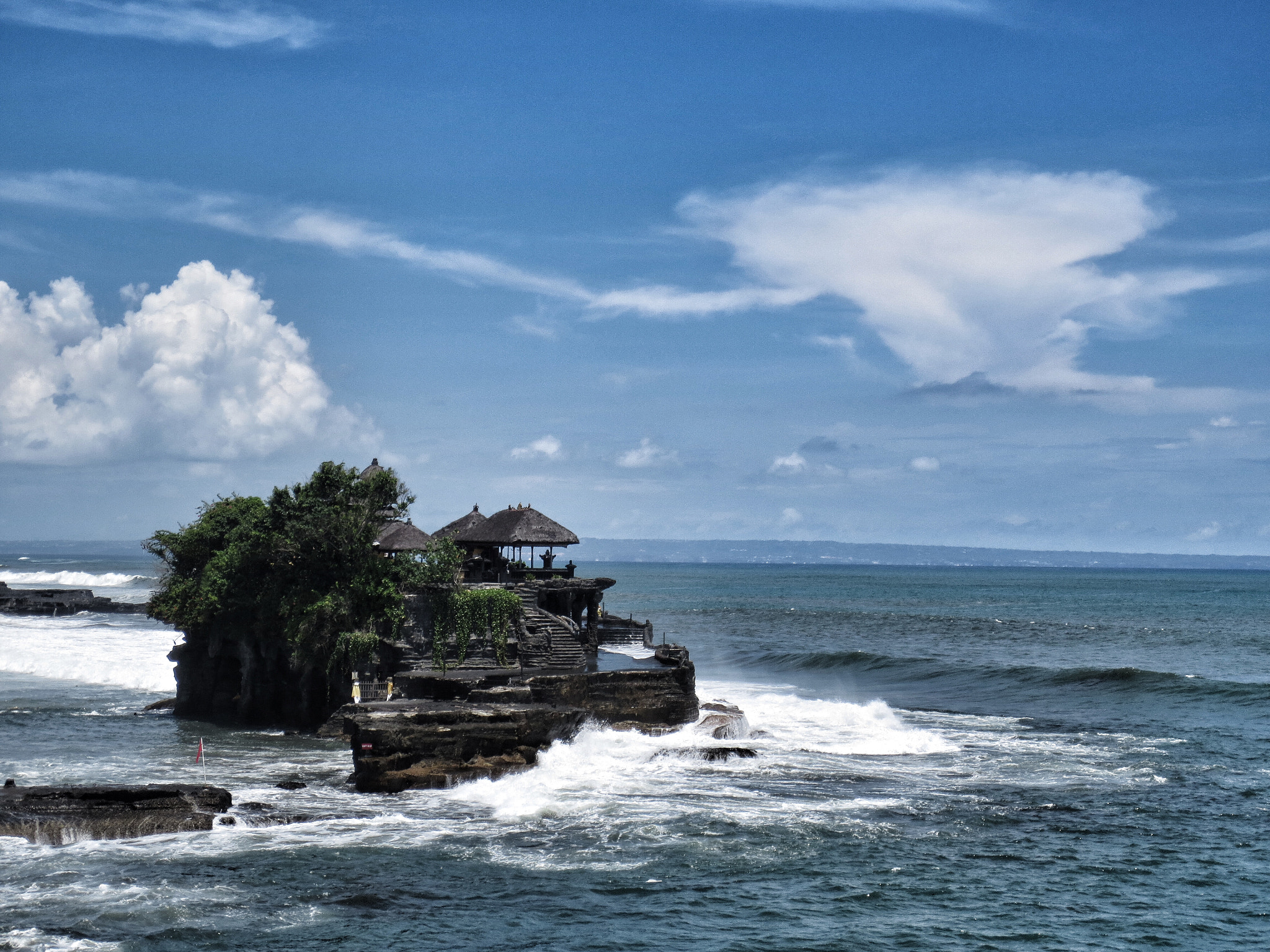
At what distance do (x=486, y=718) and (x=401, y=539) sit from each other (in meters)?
14.0

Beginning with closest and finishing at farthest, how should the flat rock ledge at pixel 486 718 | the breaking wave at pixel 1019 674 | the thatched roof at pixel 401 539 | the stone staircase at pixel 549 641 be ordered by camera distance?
the flat rock ledge at pixel 486 718 → the stone staircase at pixel 549 641 → the thatched roof at pixel 401 539 → the breaking wave at pixel 1019 674

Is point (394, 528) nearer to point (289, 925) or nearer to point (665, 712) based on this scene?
point (665, 712)

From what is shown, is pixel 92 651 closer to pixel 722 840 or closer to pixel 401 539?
pixel 401 539

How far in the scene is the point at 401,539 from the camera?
44.1m

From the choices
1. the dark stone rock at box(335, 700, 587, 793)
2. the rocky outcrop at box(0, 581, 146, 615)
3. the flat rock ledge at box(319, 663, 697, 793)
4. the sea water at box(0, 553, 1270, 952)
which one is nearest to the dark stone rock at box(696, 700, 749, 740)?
the sea water at box(0, 553, 1270, 952)

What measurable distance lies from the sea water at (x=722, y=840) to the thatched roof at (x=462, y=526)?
35.6 feet

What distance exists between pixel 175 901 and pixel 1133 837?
21124 mm

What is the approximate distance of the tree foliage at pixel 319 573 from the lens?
38.8 m

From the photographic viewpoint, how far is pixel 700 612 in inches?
4518

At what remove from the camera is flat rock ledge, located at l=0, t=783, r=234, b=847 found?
79.2 feet

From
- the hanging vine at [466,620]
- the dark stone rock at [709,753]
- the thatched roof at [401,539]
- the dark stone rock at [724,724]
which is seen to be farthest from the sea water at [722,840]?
the thatched roof at [401,539]

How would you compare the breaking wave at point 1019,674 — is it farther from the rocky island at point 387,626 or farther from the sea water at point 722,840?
the rocky island at point 387,626

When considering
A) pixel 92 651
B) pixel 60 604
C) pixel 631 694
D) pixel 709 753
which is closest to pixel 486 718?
pixel 709 753

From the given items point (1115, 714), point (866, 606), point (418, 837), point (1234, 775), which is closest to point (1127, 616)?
point (866, 606)
